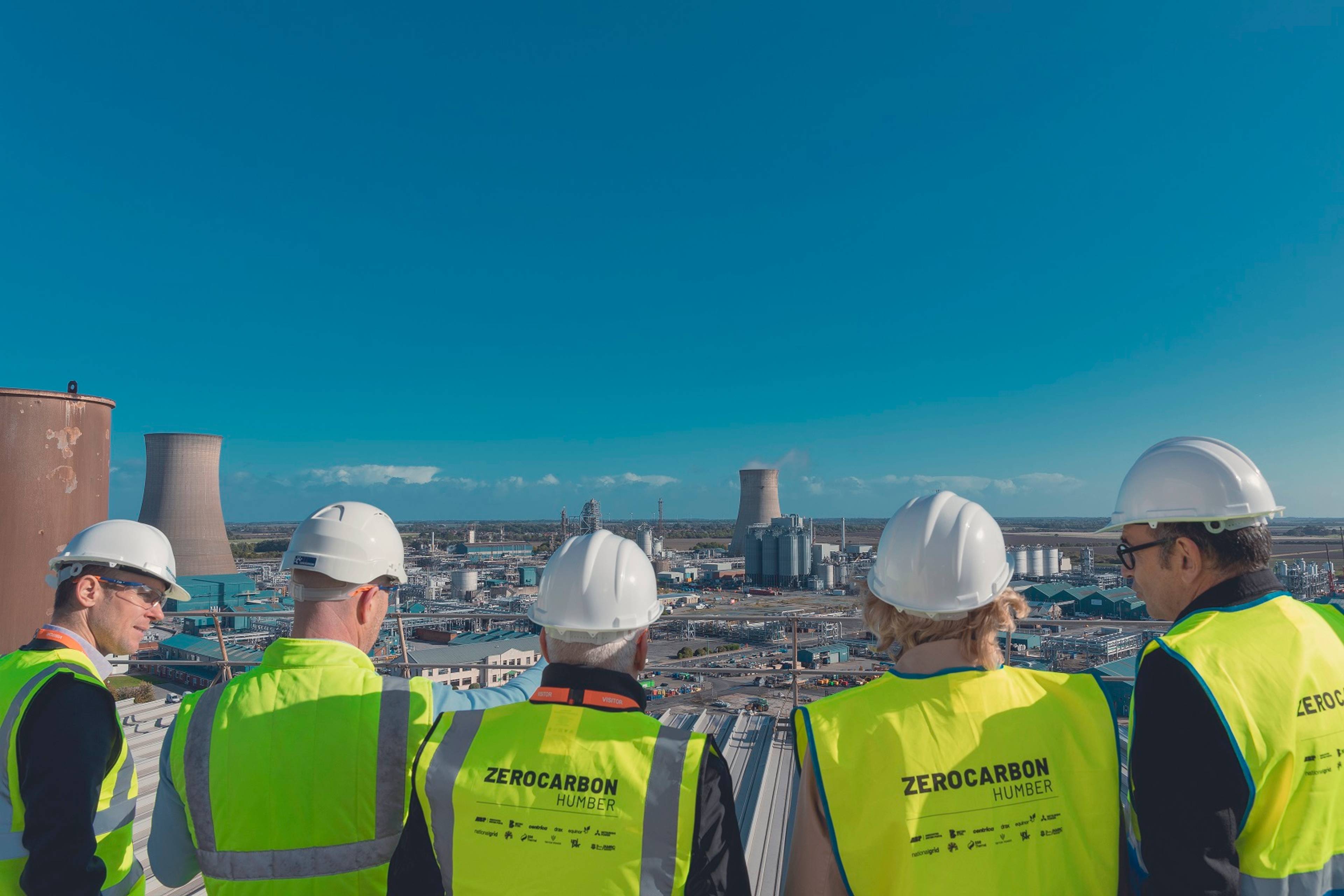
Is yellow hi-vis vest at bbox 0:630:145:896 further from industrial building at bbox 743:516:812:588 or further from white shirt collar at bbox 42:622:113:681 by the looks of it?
industrial building at bbox 743:516:812:588

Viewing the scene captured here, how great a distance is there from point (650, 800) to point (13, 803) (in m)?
1.22

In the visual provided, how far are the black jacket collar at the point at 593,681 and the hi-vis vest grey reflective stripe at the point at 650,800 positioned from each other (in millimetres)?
91

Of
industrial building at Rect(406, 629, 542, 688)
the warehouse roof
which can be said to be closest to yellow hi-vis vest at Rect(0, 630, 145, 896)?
industrial building at Rect(406, 629, 542, 688)

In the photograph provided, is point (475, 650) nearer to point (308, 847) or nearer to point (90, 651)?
point (90, 651)

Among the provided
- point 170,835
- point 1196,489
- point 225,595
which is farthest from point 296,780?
point 225,595

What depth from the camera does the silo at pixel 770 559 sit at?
129 feet

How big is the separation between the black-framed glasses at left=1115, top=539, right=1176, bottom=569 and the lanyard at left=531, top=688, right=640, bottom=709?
1.06m

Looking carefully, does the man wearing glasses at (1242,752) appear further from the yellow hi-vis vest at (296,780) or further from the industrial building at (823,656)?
the industrial building at (823,656)

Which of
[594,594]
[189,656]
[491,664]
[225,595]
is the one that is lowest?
[225,595]

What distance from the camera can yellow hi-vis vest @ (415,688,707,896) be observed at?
995 mm

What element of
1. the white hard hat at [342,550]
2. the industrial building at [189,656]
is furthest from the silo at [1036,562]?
the white hard hat at [342,550]

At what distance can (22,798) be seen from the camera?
1237mm

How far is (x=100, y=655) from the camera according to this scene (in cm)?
159

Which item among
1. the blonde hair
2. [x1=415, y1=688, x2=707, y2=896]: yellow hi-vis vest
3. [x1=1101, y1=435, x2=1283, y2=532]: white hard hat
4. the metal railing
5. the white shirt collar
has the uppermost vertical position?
[x1=1101, y1=435, x2=1283, y2=532]: white hard hat
